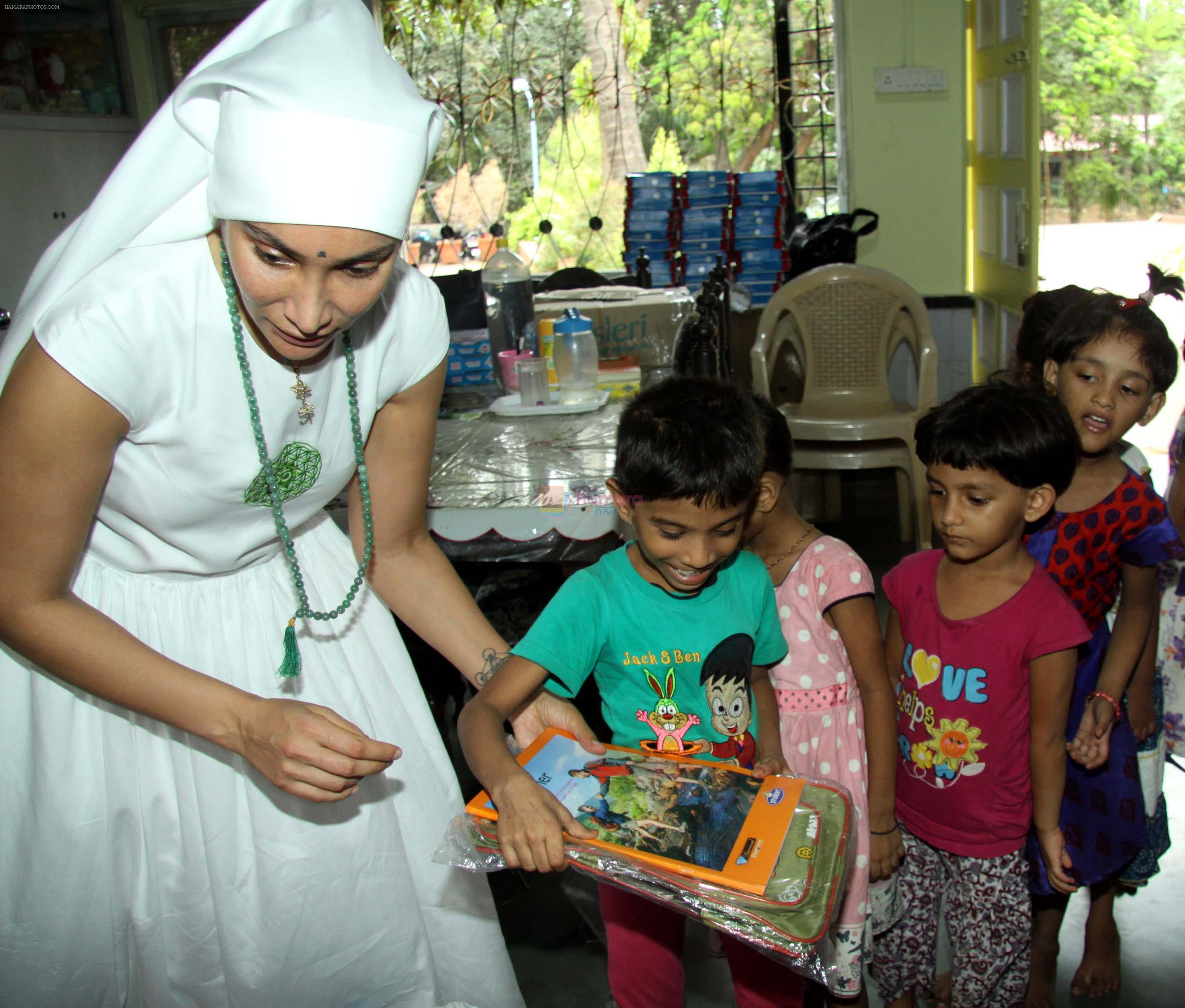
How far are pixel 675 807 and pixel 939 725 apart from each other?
0.68 meters

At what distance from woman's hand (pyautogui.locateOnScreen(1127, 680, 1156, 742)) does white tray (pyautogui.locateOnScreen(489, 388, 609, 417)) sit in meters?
1.38

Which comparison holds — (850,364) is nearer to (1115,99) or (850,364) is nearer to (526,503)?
(1115,99)

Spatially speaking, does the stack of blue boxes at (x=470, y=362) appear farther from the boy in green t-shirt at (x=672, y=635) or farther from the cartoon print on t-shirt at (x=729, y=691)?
the cartoon print on t-shirt at (x=729, y=691)

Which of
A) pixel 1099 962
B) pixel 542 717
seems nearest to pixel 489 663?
pixel 542 717

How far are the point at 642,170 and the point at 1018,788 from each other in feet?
14.1

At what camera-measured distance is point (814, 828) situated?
1055 mm

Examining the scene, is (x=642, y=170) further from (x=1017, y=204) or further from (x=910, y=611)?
(x=910, y=611)

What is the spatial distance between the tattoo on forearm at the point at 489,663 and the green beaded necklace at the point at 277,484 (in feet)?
0.60

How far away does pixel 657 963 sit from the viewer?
56.2 inches

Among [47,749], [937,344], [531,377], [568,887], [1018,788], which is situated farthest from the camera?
[937,344]

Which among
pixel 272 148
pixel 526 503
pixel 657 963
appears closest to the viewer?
pixel 272 148

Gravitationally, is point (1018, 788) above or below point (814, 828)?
below

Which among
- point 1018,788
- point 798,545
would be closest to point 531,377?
point 798,545

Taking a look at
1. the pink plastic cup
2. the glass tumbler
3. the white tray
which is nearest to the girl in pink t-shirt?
the white tray
